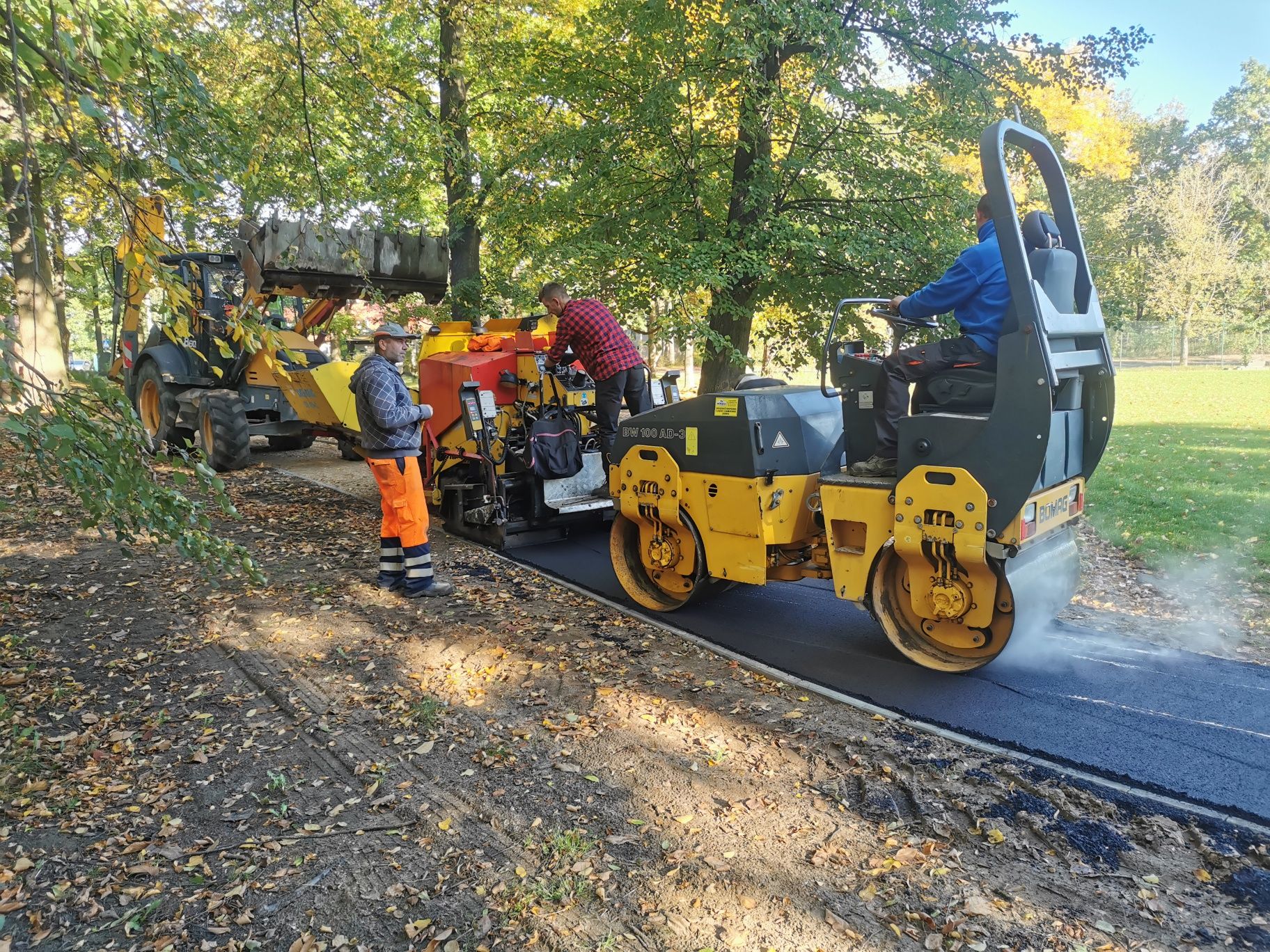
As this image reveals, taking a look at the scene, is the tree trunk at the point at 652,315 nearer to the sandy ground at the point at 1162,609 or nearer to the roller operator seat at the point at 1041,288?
the sandy ground at the point at 1162,609

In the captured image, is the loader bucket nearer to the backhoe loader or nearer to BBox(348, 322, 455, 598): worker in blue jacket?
the backhoe loader

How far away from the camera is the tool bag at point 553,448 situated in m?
6.87

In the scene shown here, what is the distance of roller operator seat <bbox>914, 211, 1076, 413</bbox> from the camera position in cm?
404

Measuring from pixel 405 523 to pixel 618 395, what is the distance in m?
2.04

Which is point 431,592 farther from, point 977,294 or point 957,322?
point 977,294

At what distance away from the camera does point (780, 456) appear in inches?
190

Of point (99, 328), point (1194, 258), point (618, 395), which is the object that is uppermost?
point (1194, 258)

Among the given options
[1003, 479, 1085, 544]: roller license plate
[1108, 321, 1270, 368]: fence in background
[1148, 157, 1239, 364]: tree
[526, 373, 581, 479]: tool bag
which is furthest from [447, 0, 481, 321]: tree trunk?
[1148, 157, 1239, 364]: tree

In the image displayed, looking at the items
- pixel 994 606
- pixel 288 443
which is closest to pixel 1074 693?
pixel 994 606

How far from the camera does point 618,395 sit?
6.95 m

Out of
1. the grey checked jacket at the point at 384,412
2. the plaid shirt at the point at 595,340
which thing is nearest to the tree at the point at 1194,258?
the plaid shirt at the point at 595,340

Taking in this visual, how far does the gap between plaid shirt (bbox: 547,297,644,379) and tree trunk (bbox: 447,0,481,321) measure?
4.47 metres

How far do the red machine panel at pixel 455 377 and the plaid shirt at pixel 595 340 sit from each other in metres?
0.58

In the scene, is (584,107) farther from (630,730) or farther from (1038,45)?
(630,730)
